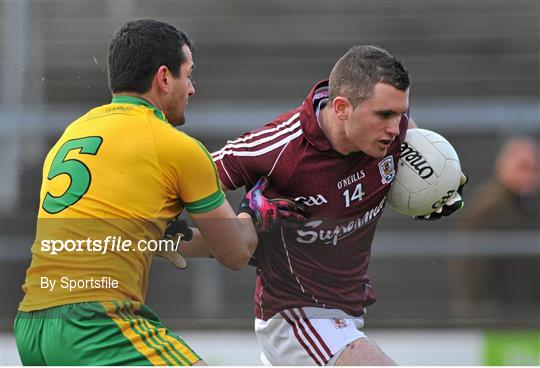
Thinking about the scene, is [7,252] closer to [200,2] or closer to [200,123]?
[200,123]

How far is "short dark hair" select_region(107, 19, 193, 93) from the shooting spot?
2.49m

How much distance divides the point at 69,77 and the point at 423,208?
10.2ft

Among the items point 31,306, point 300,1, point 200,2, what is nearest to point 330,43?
point 300,1

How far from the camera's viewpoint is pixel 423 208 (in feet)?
10.00

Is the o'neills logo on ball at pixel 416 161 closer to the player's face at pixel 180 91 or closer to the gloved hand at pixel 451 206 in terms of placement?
the gloved hand at pixel 451 206

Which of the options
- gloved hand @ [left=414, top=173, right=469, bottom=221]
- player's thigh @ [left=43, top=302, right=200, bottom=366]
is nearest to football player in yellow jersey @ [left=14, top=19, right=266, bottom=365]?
player's thigh @ [left=43, top=302, right=200, bottom=366]

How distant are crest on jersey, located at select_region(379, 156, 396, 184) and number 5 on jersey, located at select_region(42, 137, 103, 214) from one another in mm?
996

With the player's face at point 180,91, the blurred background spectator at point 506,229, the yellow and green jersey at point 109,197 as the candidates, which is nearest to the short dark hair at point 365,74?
the player's face at point 180,91

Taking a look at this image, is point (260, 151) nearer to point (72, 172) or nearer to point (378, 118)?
point (378, 118)

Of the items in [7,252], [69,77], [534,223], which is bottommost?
[7,252]

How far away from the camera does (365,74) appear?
2859 millimetres

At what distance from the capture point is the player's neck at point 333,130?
2.95m

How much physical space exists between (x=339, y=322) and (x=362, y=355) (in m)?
0.17

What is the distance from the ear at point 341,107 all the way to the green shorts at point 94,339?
0.92 m
